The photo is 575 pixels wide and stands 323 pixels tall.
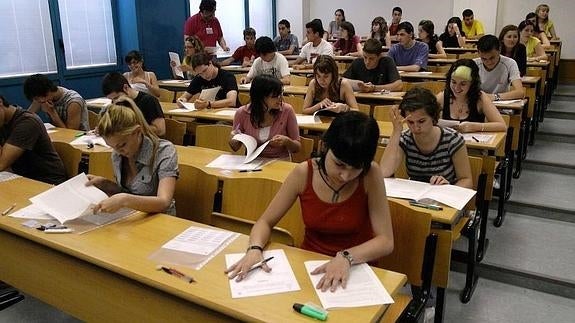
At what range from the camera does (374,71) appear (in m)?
4.91

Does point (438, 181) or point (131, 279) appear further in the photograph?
point (438, 181)

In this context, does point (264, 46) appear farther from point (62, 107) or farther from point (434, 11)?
point (434, 11)

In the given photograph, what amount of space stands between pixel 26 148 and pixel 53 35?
4.02 metres

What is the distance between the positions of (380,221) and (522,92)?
119 inches

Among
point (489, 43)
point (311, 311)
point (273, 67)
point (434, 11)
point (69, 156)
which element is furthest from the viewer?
point (434, 11)

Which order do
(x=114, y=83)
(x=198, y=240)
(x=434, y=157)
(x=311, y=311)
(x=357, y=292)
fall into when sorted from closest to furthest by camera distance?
(x=311, y=311), (x=357, y=292), (x=198, y=240), (x=434, y=157), (x=114, y=83)

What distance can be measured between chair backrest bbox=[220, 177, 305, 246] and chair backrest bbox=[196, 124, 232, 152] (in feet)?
3.77

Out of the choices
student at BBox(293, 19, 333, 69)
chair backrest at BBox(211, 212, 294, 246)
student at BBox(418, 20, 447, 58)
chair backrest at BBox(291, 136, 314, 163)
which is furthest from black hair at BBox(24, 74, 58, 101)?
student at BBox(418, 20, 447, 58)

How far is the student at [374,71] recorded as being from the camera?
4770 millimetres

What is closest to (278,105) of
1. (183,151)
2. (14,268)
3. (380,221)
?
(183,151)

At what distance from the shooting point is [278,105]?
3.07 m

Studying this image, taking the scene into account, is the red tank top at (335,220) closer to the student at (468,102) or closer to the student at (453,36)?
the student at (468,102)

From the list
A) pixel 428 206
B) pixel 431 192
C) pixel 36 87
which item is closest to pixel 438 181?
pixel 431 192

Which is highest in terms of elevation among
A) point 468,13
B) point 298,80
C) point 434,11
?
point 434,11
